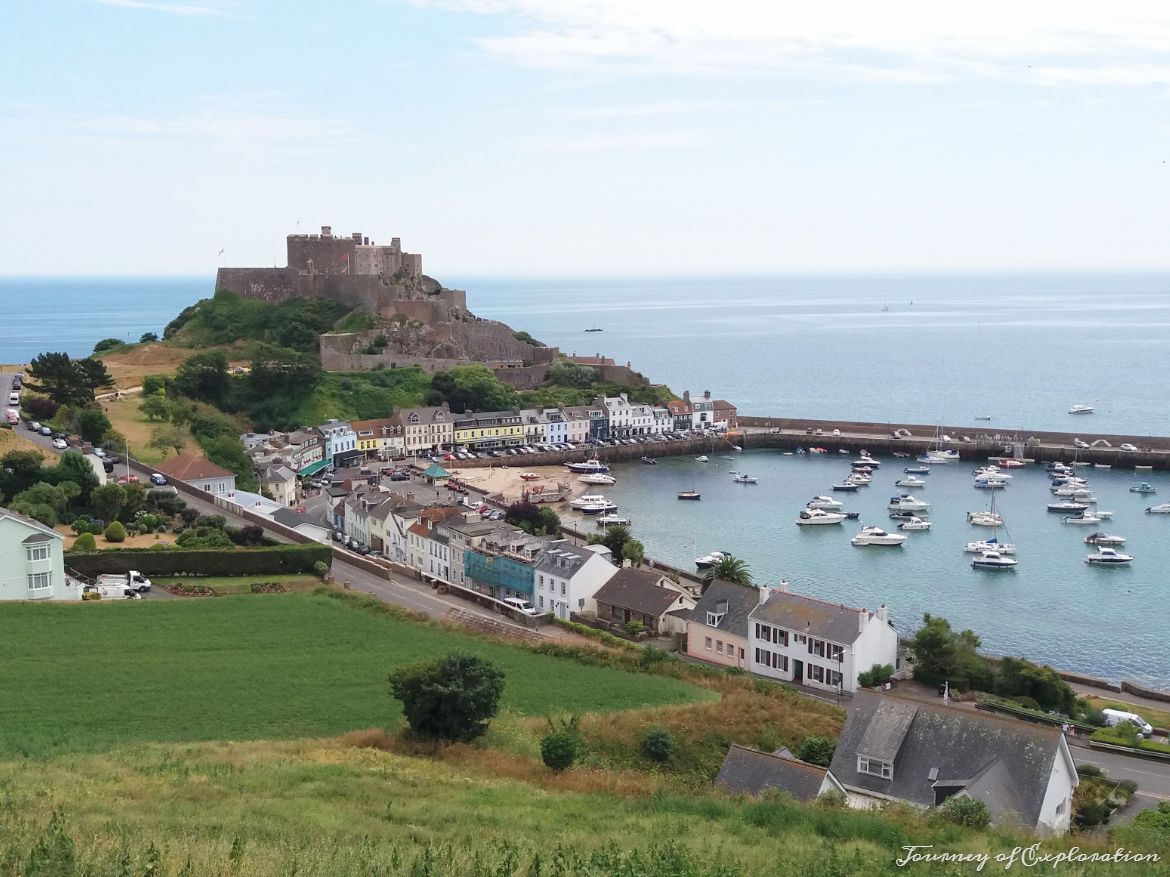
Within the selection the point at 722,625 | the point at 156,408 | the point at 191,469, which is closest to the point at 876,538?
the point at 722,625

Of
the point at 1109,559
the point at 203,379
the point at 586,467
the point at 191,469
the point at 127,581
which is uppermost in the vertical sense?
the point at 203,379

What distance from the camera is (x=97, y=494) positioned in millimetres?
30672

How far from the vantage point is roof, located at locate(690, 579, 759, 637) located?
26562mm

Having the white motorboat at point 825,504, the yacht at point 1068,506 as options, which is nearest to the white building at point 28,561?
the white motorboat at point 825,504

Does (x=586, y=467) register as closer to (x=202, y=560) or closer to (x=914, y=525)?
(x=914, y=525)

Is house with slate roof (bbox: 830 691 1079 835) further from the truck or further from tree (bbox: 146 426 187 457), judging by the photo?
tree (bbox: 146 426 187 457)

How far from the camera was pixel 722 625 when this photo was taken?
2672cm

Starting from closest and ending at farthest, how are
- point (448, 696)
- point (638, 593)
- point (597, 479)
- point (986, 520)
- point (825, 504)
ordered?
point (448, 696) → point (638, 593) → point (986, 520) → point (825, 504) → point (597, 479)

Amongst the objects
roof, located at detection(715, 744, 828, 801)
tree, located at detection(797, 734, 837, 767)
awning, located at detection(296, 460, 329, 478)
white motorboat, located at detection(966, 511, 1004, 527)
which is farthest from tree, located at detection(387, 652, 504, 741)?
awning, located at detection(296, 460, 329, 478)

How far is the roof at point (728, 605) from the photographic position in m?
26.6

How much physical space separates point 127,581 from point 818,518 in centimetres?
2759

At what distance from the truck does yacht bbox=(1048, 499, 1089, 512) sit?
35806 millimetres

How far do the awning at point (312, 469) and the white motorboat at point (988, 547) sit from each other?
26.8 m

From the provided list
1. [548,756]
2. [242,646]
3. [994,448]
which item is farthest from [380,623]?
[994,448]
